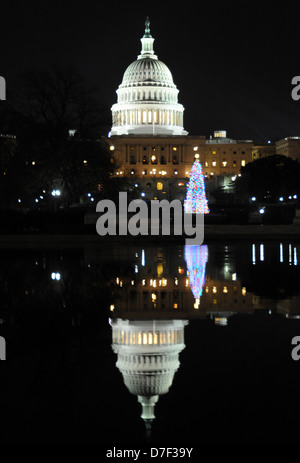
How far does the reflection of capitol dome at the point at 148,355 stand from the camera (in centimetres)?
808

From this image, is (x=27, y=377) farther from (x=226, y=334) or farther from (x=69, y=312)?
(x=69, y=312)

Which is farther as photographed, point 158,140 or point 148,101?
point 148,101

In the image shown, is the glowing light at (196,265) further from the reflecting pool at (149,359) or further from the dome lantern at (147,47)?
the dome lantern at (147,47)

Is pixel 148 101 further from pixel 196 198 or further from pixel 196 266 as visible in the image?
pixel 196 266

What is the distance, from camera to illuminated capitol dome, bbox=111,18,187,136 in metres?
140

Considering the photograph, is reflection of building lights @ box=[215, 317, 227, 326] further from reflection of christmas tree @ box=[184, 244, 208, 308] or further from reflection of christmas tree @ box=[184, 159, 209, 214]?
reflection of christmas tree @ box=[184, 159, 209, 214]

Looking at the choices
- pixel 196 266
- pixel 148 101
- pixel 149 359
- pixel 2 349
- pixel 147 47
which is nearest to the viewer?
pixel 149 359

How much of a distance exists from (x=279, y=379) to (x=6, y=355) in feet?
12.1

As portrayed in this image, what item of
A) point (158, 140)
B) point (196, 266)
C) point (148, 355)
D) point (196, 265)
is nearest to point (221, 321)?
point (148, 355)

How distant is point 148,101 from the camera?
14025 centimetres

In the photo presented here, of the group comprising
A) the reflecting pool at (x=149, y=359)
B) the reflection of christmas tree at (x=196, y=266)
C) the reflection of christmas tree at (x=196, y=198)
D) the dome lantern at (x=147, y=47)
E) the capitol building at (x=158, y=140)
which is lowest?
the reflecting pool at (x=149, y=359)

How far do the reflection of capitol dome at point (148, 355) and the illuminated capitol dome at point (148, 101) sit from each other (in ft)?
425

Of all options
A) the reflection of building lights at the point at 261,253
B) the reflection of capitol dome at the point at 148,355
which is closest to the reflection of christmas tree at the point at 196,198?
the reflection of building lights at the point at 261,253

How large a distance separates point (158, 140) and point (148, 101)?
9.02m
